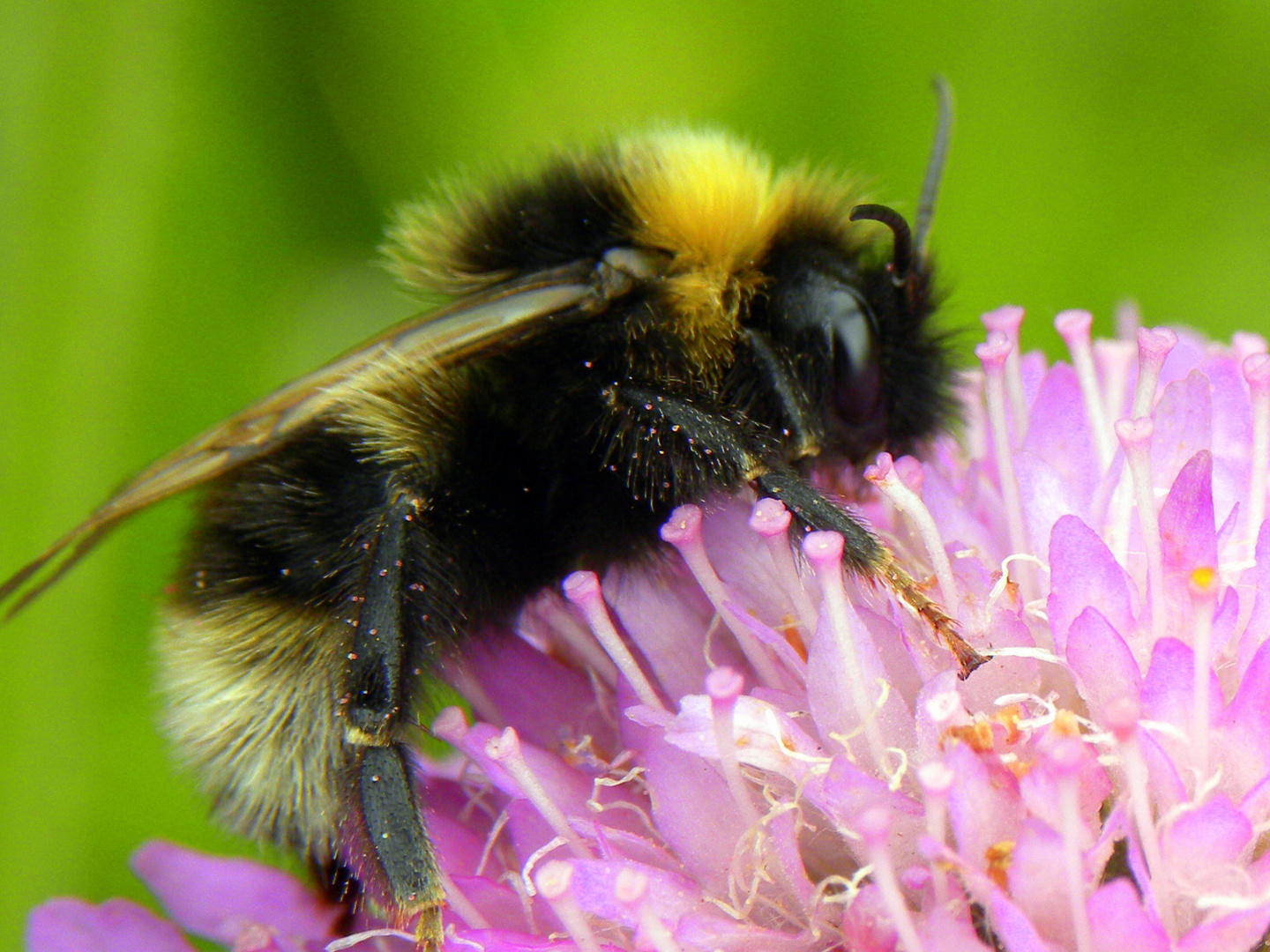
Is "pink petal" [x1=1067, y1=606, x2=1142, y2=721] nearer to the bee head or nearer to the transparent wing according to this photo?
the bee head

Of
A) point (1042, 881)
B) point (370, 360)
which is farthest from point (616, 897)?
point (370, 360)

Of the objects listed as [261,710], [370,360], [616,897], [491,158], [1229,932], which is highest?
[491,158]

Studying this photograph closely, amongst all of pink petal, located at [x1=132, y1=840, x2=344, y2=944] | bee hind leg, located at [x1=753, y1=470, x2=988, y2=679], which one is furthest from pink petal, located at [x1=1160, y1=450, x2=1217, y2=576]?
pink petal, located at [x1=132, y1=840, x2=344, y2=944]

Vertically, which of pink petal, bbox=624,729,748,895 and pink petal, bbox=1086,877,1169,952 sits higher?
pink petal, bbox=624,729,748,895

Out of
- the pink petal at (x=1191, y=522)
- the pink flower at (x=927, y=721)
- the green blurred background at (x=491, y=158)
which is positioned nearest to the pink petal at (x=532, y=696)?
the pink flower at (x=927, y=721)

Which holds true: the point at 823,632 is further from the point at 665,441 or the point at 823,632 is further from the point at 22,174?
the point at 22,174

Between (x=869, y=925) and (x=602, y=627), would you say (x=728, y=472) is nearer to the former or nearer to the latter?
(x=602, y=627)
